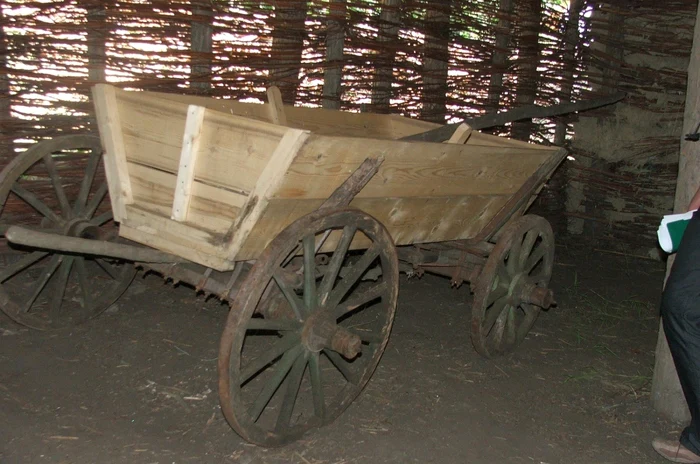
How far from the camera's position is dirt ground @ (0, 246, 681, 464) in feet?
8.93

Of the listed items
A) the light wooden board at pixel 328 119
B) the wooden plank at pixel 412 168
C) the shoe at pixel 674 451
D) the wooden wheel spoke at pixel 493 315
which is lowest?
the shoe at pixel 674 451

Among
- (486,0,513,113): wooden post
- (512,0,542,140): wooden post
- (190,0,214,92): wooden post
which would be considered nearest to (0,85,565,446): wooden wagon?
(190,0,214,92): wooden post

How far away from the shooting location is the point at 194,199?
261 cm

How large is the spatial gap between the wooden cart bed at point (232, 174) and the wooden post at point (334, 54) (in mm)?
1836

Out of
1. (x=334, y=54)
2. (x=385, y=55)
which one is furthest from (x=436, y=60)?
(x=334, y=54)

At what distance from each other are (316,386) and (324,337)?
0.22m

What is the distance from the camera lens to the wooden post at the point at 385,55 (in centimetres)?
512

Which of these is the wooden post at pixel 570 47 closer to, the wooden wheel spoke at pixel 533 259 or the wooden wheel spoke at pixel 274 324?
the wooden wheel spoke at pixel 533 259

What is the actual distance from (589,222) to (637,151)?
2.59 feet

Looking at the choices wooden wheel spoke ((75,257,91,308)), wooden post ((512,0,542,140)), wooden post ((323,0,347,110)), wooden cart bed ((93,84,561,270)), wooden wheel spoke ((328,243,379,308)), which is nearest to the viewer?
wooden cart bed ((93,84,561,270))

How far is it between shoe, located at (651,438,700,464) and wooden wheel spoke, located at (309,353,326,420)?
148 cm

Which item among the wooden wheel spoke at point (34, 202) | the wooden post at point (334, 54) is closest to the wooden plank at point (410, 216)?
the wooden wheel spoke at point (34, 202)

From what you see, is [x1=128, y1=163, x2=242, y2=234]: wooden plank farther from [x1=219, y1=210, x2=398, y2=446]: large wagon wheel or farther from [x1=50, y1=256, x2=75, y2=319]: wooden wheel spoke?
[x1=50, y1=256, x2=75, y2=319]: wooden wheel spoke

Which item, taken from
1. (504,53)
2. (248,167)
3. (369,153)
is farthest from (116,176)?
(504,53)
